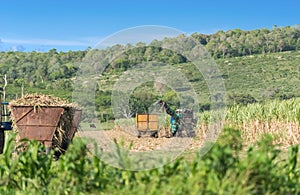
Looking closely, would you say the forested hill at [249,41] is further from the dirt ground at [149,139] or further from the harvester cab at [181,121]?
the harvester cab at [181,121]

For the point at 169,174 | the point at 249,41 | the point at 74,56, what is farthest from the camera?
the point at 249,41

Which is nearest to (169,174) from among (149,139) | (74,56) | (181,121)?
(149,139)

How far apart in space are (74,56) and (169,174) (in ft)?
247

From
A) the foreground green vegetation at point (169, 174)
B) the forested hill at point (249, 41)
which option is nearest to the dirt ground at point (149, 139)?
the foreground green vegetation at point (169, 174)

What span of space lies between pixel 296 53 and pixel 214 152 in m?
72.4

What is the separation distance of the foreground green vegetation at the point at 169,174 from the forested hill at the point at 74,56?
52.9 metres

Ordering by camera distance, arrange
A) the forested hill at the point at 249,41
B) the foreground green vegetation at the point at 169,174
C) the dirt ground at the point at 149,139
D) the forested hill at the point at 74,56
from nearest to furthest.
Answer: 1. the foreground green vegetation at the point at 169,174
2. the dirt ground at the point at 149,139
3. the forested hill at the point at 74,56
4. the forested hill at the point at 249,41

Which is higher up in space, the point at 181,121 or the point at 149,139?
the point at 181,121

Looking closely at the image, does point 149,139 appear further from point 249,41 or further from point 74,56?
point 249,41

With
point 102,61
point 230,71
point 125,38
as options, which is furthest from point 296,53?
point 125,38

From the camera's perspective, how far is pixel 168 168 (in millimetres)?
5117

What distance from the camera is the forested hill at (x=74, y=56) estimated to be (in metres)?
67.7

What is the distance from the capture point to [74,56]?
79.2 metres

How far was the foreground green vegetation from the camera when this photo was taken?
4461 millimetres
